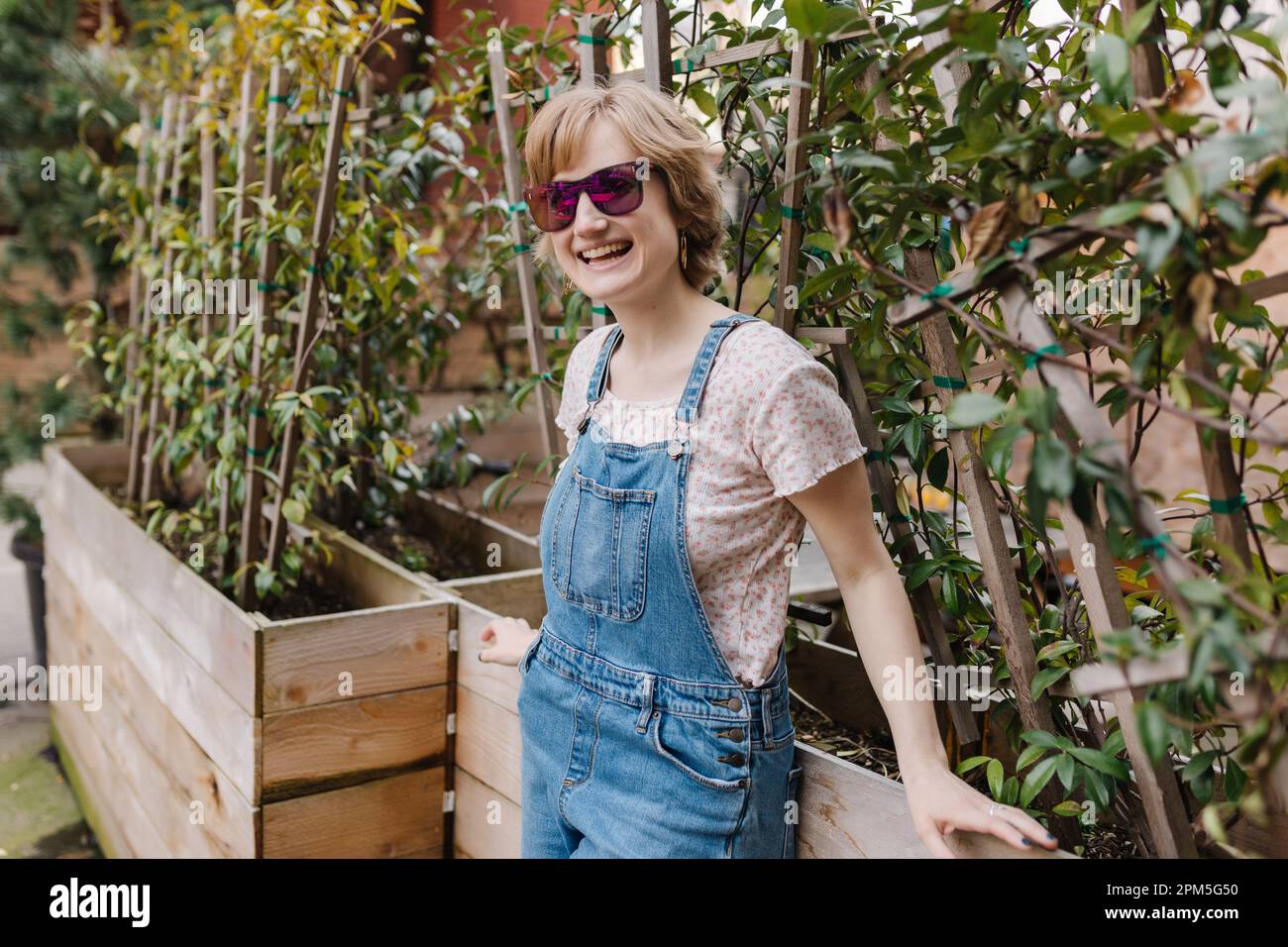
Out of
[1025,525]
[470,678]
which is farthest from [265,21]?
[1025,525]

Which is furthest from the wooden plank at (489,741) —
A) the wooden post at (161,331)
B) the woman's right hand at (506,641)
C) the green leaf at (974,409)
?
the wooden post at (161,331)

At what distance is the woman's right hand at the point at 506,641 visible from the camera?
4.84 ft

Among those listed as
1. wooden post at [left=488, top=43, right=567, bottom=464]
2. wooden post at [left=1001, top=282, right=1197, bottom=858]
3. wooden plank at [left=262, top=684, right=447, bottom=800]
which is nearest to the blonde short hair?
wooden post at [left=1001, top=282, right=1197, bottom=858]

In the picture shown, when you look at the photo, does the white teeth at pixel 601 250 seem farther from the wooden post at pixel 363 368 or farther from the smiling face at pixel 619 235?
the wooden post at pixel 363 368

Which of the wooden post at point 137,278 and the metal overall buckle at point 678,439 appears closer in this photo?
the metal overall buckle at point 678,439

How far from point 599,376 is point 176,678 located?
137 cm

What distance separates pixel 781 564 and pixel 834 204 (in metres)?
0.41

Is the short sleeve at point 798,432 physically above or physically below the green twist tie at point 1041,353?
below

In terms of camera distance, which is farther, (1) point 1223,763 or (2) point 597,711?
(2) point 597,711

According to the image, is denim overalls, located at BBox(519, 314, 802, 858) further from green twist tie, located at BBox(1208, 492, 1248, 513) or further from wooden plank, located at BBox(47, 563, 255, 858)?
wooden plank, located at BBox(47, 563, 255, 858)

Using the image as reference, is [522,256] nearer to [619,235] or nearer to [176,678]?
[619,235]

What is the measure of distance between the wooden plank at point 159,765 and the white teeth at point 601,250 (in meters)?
1.20

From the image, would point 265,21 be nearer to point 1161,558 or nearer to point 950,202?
point 950,202
